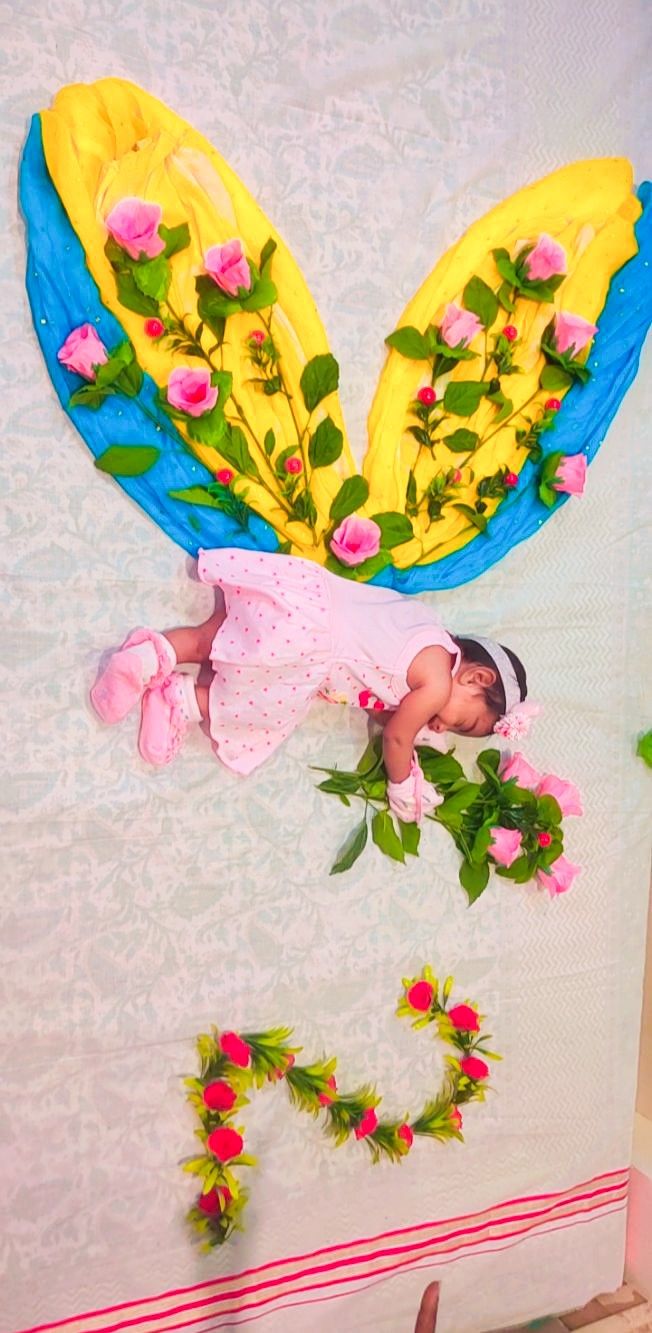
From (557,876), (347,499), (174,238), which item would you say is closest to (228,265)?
(174,238)

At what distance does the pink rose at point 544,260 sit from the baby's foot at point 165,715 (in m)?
0.77

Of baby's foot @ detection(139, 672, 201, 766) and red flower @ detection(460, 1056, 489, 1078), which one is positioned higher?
baby's foot @ detection(139, 672, 201, 766)

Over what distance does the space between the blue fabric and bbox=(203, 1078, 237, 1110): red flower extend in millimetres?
717

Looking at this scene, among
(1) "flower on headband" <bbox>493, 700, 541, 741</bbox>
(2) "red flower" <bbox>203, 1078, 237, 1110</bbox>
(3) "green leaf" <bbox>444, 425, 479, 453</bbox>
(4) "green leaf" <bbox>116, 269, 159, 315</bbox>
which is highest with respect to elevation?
(4) "green leaf" <bbox>116, 269, 159, 315</bbox>

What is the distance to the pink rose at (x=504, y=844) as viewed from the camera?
59.3 inches

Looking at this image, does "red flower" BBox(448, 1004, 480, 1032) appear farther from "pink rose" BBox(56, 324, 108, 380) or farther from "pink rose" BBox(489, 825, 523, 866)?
"pink rose" BBox(56, 324, 108, 380)

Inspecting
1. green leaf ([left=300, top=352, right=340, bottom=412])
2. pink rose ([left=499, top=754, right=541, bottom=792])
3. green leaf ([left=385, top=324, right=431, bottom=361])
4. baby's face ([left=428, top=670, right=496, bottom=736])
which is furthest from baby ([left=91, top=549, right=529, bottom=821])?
green leaf ([left=385, top=324, right=431, bottom=361])

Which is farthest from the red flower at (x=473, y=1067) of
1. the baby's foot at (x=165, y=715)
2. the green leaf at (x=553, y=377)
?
the green leaf at (x=553, y=377)

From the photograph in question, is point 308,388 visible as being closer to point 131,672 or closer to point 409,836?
point 131,672

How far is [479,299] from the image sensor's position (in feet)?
4.76

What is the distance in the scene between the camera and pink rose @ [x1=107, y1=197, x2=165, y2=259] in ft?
4.02

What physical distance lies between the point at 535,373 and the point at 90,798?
0.89 metres

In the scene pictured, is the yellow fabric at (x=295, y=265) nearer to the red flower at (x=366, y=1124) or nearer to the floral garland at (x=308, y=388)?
the floral garland at (x=308, y=388)

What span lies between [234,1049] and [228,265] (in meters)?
1.02
